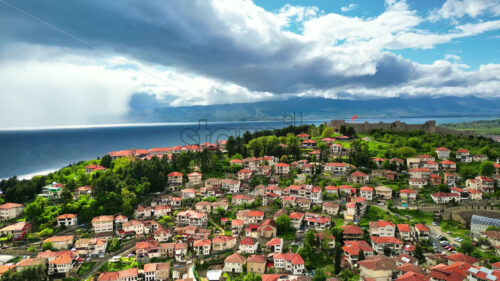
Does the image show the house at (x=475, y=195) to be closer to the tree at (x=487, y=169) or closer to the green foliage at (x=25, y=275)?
the tree at (x=487, y=169)

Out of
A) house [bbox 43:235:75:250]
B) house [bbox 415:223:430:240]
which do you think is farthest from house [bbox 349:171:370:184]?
house [bbox 43:235:75:250]

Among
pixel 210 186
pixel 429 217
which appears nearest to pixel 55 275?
pixel 210 186

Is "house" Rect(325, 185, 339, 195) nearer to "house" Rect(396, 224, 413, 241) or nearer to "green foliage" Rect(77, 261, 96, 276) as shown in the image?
"house" Rect(396, 224, 413, 241)

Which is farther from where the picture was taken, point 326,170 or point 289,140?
point 289,140

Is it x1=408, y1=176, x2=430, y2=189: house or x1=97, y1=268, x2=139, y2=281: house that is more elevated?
x1=408, y1=176, x2=430, y2=189: house

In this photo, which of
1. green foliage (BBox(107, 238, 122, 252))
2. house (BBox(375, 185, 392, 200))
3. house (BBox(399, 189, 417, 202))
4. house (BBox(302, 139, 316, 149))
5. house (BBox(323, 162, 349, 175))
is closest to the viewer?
green foliage (BBox(107, 238, 122, 252))

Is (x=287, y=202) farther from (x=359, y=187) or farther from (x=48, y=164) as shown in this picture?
(x=48, y=164)

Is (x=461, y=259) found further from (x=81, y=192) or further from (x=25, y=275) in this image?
(x=81, y=192)
